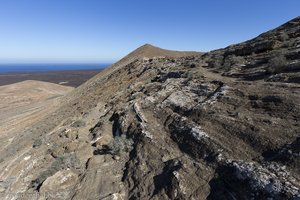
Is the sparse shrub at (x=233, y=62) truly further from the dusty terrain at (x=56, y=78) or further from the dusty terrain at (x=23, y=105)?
the dusty terrain at (x=56, y=78)

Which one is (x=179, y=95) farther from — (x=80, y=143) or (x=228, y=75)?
(x=80, y=143)

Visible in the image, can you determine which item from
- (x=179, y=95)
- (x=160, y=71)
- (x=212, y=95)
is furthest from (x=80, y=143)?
(x=160, y=71)

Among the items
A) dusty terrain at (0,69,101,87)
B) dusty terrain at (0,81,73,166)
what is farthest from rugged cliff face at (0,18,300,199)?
dusty terrain at (0,69,101,87)

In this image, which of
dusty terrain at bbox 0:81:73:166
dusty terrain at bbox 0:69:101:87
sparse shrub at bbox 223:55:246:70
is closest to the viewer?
sparse shrub at bbox 223:55:246:70

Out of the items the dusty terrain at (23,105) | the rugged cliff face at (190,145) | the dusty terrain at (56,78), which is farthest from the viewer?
the dusty terrain at (56,78)

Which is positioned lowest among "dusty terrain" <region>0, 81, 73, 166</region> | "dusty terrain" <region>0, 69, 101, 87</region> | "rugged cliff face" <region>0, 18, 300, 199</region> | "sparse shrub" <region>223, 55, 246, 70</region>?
"dusty terrain" <region>0, 69, 101, 87</region>

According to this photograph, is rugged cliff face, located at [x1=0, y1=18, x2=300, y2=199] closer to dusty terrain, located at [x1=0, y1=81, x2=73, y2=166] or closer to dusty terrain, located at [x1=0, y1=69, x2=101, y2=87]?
dusty terrain, located at [x1=0, y1=81, x2=73, y2=166]

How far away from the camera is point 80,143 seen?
14.3 m

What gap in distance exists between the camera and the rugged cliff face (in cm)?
839

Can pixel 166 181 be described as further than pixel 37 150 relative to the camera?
No

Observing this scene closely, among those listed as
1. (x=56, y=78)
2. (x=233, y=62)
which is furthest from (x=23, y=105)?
(x=56, y=78)

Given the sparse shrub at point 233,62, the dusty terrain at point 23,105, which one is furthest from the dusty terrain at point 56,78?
the sparse shrub at point 233,62

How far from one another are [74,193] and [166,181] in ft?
11.6

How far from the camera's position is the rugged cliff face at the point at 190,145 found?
839 centimetres
